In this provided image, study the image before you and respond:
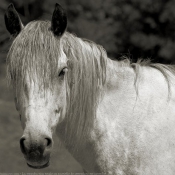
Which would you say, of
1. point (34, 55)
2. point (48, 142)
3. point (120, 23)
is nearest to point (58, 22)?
point (34, 55)

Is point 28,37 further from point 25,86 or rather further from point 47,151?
point 47,151

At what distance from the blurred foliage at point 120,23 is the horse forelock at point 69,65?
10.3 feet

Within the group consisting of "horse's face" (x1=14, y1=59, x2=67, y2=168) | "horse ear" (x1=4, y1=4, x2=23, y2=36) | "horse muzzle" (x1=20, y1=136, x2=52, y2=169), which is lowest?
"horse muzzle" (x1=20, y1=136, x2=52, y2=169)

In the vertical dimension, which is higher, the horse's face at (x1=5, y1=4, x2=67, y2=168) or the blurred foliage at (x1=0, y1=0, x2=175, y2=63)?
the horse's face at (x1=5, y1=4, x2=67, y2=168)

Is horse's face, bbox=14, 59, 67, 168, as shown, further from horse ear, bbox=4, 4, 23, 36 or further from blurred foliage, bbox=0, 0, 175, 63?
blurred foliage, bbox=0, 0, 175, 63

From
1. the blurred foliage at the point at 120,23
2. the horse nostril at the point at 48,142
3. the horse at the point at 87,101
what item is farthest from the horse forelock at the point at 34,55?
the blurred foliage at the point at 120,23

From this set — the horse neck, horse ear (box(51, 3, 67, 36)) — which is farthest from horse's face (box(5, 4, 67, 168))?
the horse neck

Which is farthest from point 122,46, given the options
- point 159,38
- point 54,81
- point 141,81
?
point 54,81

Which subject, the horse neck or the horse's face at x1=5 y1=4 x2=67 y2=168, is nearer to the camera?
the horse's face at x1=5 y1=4 x2=67 y2=168

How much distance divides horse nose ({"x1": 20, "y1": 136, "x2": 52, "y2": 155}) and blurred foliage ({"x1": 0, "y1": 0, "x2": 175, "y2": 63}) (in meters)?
3.63

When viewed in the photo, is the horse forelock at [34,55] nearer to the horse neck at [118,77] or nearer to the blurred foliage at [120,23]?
the horse neck at [118,77]

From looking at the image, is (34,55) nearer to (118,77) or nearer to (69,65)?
(69,65)

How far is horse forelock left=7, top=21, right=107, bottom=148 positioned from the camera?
2090mm

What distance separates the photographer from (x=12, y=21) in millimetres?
2252
